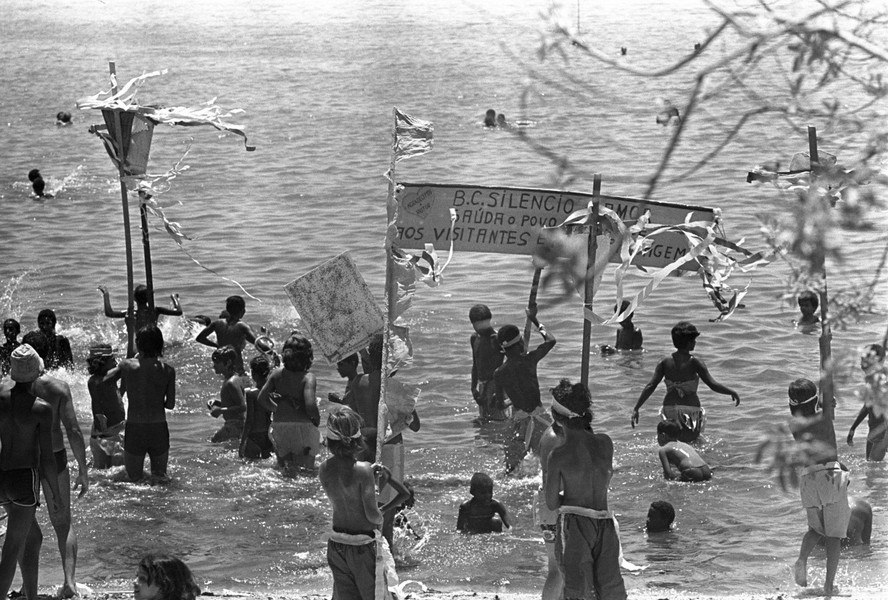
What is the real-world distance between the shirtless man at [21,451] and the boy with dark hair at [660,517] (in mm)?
4468

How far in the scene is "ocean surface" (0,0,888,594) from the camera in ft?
31.6

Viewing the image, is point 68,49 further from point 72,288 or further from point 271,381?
point 271,381

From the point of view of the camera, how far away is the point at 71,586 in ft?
25.7

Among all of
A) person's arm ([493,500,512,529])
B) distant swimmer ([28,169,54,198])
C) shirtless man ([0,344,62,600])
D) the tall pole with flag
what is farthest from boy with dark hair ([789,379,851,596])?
distant swimmer ([28,169,54,198])

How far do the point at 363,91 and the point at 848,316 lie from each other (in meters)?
39.1

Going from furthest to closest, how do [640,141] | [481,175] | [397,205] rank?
[640,141]
[481,175]
[397,205]

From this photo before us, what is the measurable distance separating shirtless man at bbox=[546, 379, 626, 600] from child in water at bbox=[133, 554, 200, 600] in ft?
8.08

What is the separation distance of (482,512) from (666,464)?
1.85 metres

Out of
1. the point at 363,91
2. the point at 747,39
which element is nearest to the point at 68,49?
the point at 363,91

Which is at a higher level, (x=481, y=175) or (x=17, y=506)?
(x=481, y=175)

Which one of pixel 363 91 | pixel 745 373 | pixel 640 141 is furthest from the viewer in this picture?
pixel 363 91

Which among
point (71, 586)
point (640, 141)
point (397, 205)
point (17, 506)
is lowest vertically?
point (71, 586)

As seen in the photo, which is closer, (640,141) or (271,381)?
(271,381)

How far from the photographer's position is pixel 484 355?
39.1 ft
